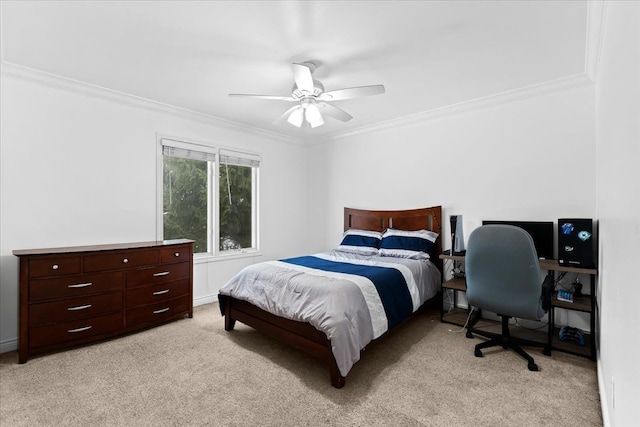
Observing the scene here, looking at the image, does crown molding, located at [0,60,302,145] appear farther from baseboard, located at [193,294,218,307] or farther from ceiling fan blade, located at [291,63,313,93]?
baseboard, located at [193,294,218,307]

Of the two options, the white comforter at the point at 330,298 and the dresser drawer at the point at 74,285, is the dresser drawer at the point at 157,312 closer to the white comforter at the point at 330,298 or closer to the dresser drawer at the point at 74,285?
the dresser drawer at the point at 74,285

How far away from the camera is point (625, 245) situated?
1.23 meters

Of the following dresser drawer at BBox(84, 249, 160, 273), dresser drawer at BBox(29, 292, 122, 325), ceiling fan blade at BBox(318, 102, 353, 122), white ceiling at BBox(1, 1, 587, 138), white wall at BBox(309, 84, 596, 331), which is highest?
white ceiling at BBox(1, 1, 587, 138)

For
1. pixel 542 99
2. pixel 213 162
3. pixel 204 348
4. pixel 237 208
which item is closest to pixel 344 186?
pixel 237 208

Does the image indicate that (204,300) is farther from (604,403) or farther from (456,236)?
(604,403)

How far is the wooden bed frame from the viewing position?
7.43 ft

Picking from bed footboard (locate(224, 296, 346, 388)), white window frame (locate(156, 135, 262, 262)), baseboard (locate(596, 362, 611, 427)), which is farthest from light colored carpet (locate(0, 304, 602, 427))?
white window frame (locate(156, 135, 262, 262))

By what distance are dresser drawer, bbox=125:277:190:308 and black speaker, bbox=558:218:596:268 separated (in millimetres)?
3880

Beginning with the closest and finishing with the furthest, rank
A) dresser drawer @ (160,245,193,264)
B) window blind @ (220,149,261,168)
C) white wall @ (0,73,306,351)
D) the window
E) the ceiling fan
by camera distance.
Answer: the ceiling fan
white wall @ (0,73,306,351)
dresser drawer @ (160,245,193,264)
the window
window blind @ (220,149,261,168)

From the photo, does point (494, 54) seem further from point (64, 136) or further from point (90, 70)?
point (64, 136)

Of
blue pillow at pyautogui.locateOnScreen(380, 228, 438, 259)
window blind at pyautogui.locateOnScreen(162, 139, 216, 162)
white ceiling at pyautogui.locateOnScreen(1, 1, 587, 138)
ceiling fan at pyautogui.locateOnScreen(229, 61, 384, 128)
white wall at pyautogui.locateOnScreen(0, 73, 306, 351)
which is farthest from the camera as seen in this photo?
window blind at pyautogui.locateOnScreen(162, 139, 216, 162)

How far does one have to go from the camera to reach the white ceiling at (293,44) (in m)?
1.99

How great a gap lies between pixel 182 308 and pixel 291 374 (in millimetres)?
1814

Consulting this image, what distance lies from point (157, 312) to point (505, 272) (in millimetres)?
3374
